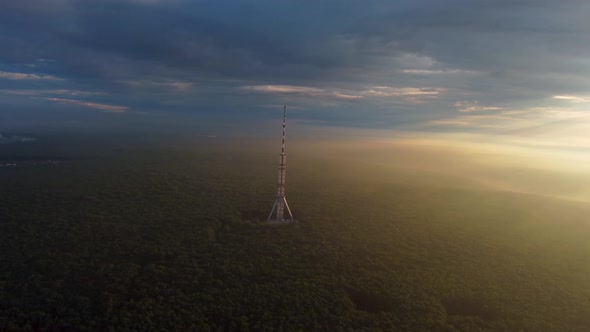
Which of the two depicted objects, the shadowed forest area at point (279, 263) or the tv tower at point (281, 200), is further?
the tv tower at point (281, 200)

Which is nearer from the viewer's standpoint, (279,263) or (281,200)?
(279,263)

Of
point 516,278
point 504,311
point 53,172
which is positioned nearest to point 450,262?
point 516,278

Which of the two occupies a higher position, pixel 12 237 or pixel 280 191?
pixel 280 191

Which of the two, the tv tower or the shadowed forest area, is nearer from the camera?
the shadowed forest area

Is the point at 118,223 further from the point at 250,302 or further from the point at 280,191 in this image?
the point at 250,302

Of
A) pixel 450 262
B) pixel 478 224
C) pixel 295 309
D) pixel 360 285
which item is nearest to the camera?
pixel 295 309

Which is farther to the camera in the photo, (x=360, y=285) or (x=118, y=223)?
(x=118, y=223)

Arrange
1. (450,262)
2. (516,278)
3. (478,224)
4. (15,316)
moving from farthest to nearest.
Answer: (478,224) → (450,262) → (516,278) → (15,316)
